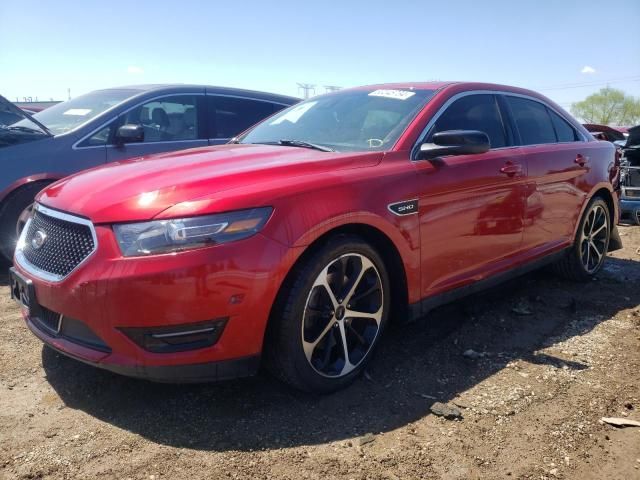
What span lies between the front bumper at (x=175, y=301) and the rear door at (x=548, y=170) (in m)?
2.40

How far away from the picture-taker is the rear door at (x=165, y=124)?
541 centimetres

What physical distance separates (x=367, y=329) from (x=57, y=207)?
1.76m

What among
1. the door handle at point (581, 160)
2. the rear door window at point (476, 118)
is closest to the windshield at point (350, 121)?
the rear door window at point (476, 118)

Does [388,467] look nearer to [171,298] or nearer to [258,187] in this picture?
[171,298]

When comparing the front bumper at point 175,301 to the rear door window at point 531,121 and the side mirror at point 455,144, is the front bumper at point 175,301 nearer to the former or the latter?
the side mirror at point 455,144

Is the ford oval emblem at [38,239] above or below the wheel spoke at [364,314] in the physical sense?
above

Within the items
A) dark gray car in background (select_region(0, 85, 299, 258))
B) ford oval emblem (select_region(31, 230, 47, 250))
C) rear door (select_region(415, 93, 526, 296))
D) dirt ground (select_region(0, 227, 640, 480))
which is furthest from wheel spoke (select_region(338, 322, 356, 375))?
dark gray car in background (select_region(0, 85, 299, 258))

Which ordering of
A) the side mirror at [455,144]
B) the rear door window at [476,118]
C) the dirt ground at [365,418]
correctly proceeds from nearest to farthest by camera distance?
the dirt ground at [365,418] → the side mirror at [455,144] → the rear door window at [476,118]

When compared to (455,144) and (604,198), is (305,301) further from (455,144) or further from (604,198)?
(604,198)

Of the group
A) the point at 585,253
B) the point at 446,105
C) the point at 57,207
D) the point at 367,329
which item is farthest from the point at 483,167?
the point at 57,207

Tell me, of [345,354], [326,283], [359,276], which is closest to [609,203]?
[359,276]

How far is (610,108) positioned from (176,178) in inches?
2337

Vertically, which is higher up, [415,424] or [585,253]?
[585,253]

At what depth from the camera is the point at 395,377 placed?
3111 millimetres
